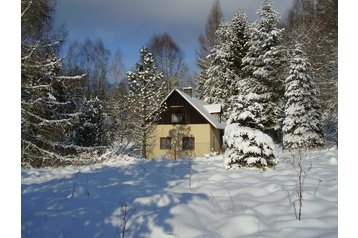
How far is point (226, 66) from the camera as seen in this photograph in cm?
2480

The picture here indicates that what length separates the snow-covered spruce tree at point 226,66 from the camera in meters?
23.4

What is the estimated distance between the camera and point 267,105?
20141 mm

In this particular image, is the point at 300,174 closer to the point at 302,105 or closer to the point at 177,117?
the point at 302,105

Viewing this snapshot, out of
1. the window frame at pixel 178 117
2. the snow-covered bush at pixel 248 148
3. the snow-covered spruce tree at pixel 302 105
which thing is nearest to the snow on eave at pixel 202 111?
the window frame at pixel 178 117

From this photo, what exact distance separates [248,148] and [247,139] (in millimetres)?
412

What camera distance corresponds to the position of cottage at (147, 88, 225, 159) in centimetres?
2230

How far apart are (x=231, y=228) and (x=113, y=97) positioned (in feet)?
67.2

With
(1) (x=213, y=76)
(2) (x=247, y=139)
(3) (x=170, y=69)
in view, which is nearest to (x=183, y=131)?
(3) (x=170, y=69)

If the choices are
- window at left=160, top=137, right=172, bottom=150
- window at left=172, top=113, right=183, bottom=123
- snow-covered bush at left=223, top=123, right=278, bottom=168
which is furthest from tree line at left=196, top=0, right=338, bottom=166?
window at left=160, top=137, right=172, bottom=150

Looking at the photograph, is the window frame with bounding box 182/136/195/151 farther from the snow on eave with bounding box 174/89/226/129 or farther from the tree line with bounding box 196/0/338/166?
the tree line with bounding box 196/0/338/166

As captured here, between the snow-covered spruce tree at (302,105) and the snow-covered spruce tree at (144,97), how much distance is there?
8077 millimetres
